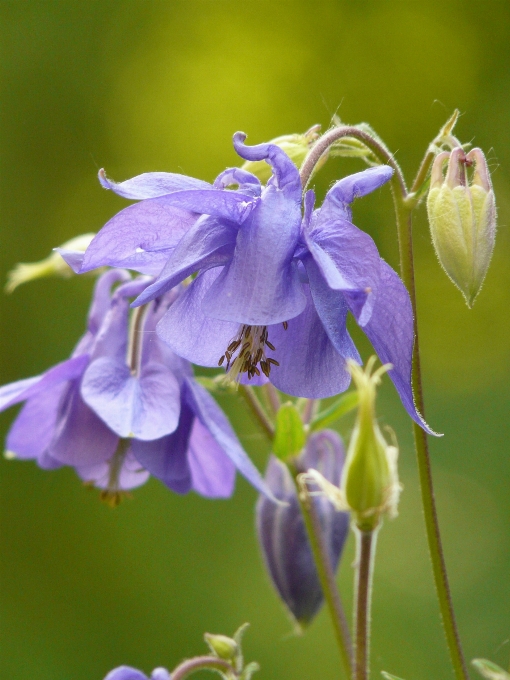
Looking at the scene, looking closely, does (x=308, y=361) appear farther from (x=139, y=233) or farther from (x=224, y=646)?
(x=224, y=646)

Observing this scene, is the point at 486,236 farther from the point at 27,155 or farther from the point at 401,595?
the point at 27,155

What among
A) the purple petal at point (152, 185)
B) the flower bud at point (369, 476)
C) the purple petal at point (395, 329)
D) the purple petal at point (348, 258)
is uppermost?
the purple petal at point (152, 185)

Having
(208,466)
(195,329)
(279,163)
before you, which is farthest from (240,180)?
(208,466)

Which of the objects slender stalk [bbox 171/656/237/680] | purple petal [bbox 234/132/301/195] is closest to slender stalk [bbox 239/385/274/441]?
slender stalk [bbox 171/656/237/680]

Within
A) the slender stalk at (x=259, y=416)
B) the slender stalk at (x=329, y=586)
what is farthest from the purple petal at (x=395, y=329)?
the slender stalk at (x=259, y=416)

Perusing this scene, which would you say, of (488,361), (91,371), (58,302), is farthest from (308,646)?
(91,371)

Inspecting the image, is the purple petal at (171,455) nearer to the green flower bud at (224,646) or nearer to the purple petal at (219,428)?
the purple petal at (219,428)

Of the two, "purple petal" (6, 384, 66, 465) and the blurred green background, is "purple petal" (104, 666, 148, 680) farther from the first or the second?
the blurred green background
